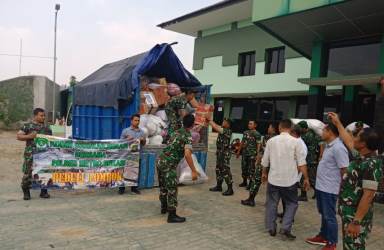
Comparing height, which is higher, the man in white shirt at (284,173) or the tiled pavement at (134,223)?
the man in white shirt at (284,173)

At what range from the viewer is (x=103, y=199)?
21.2 feet

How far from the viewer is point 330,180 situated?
4.23 metres

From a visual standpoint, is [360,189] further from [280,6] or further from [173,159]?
[280,6]

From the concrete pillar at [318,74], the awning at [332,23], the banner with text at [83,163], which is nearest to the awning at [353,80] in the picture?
the concrete pillar at [318,74]

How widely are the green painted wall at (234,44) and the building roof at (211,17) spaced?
572mm

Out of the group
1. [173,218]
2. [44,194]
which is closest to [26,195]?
[44,194]

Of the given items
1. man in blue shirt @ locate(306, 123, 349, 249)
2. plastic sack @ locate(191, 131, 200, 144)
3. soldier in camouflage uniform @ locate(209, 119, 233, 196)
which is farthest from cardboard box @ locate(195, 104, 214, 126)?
man in blue shirt @ locate(306, 123, 349, 249)

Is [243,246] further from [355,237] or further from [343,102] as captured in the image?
[343,102]

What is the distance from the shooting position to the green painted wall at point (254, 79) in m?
14.4

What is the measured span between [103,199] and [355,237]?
4625 mm

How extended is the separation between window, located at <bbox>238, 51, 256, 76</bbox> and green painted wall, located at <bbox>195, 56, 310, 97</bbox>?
11.3 inches

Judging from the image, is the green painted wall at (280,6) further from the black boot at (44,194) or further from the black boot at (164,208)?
the black boot at (44,194)

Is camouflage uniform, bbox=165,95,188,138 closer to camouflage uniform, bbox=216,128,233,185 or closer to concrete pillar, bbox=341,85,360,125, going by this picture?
camouflage uniform, bbox=216,128,233,185

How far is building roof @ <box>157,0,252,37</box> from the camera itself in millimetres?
14992
